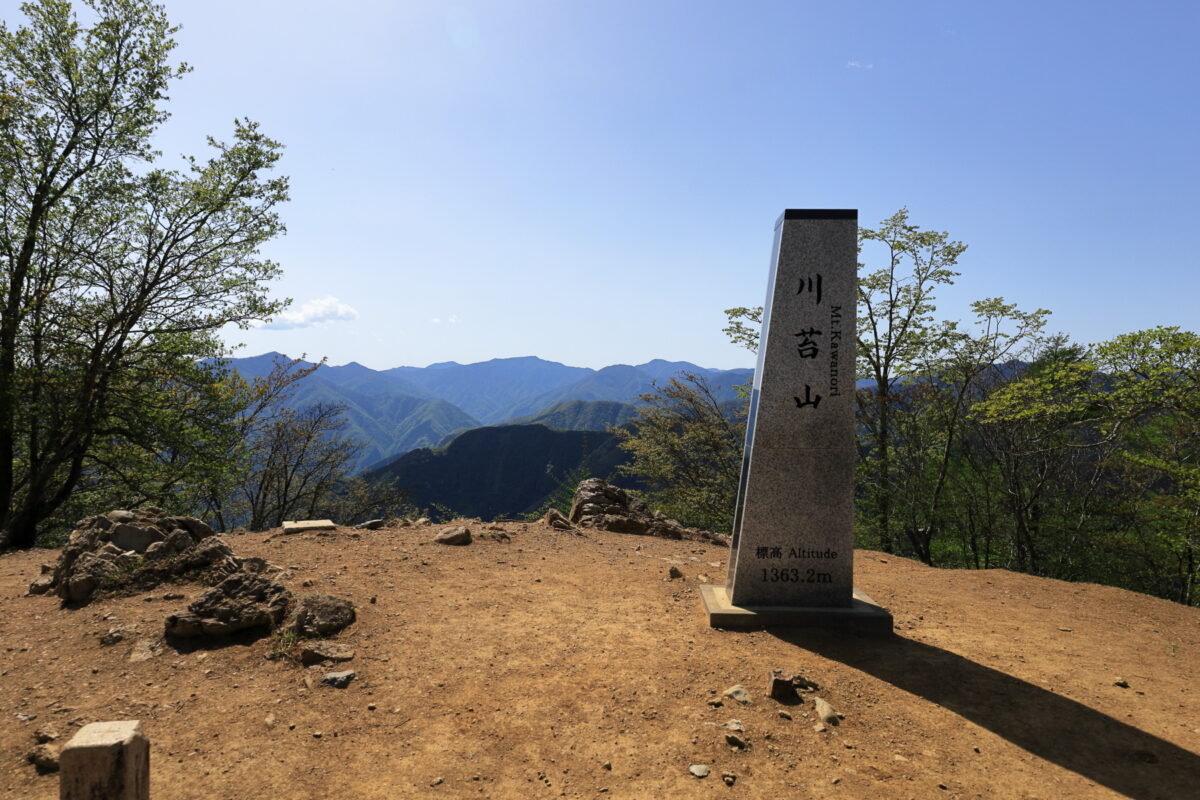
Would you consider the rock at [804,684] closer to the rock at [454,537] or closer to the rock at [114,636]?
the rock at [454,537]

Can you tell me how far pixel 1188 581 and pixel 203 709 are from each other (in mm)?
21699

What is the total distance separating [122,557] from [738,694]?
706 cm

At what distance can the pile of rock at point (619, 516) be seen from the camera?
35.0 feet

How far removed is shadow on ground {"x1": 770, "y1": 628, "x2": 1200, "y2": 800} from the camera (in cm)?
350

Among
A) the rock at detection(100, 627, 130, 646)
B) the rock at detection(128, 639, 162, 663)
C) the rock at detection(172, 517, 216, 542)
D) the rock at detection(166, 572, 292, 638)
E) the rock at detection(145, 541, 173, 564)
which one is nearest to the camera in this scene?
the rock at detection(128, 639, 162, 663)

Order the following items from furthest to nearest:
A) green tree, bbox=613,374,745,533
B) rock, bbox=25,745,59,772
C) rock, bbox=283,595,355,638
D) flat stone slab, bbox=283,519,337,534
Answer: green tree, bbox=613,374,745,533
flat stone slab, bbox=283,519,337,534
rock, bbox=283,595,355,638
rock, bbox=25,745,59,772

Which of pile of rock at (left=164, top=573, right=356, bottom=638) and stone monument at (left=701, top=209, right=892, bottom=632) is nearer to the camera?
pile of rock at (left=164, top=573, right=356, bottom=638)

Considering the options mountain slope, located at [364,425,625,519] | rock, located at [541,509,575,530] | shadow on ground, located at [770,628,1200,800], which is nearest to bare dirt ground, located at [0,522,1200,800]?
shadow on ground, located at [770,628,1200,800]

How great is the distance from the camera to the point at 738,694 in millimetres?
4258

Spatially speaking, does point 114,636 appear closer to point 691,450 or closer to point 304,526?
point 304,526

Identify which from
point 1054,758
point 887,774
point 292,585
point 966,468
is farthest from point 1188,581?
point 292,585

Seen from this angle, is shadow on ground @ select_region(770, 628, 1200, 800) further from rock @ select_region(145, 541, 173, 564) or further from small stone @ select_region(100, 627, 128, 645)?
rock @ select_region(145, 541, 173, 564)

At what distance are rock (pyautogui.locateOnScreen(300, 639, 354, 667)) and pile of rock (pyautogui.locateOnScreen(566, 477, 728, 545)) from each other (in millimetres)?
6302

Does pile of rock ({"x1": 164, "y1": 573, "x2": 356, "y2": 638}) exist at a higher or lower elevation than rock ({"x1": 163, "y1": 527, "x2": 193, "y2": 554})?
lower
